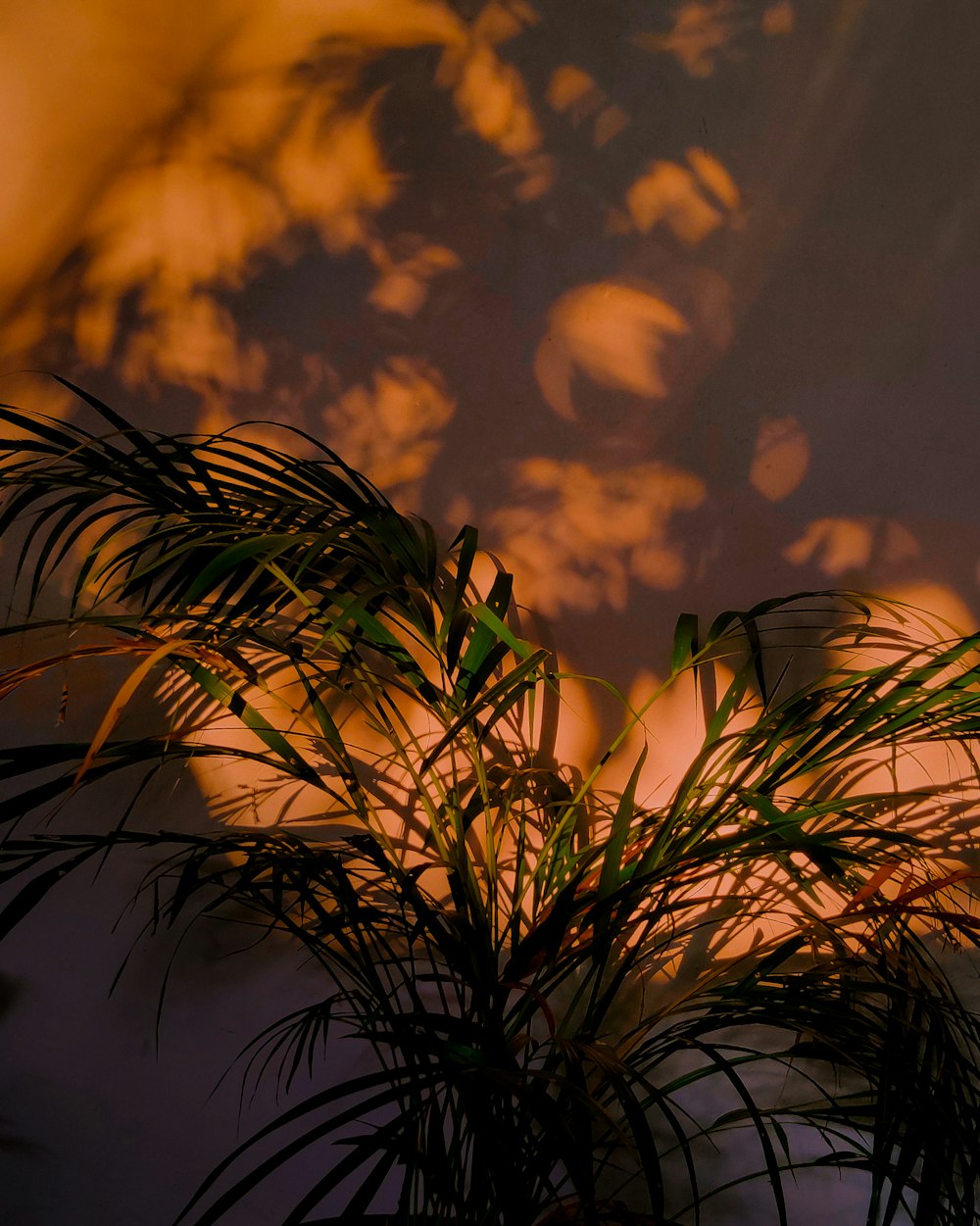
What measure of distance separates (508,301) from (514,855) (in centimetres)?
89

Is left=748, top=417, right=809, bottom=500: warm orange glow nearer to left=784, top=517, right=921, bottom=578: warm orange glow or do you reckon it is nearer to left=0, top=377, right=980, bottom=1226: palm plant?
left=784, top=517, right=921, bottom=578: warm orange glow

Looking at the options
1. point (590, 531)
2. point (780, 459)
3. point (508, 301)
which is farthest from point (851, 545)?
point (508, 301)

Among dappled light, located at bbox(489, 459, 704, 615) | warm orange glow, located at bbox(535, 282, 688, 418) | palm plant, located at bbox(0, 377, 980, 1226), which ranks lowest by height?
palm plant, located at bbox(0, 377, 980, 1226)

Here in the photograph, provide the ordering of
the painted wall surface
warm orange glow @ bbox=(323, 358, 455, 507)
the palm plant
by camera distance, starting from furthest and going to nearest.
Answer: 1. warm orange glow @ bbox=(323, 358, 455, 507)
2. the painted wall surface
3. the palm plant

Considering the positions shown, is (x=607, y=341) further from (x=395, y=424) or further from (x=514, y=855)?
(x=514, y=855)

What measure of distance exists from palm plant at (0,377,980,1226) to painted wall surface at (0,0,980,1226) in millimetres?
115

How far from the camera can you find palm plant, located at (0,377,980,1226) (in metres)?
0.80

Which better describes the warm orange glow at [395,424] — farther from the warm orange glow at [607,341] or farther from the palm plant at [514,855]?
the warm orange glow at [607,341]

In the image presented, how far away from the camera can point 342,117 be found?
1582mm

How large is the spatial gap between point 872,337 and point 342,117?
92cm

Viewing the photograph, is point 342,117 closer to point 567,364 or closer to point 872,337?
point 567,364

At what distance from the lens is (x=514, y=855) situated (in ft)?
4.95

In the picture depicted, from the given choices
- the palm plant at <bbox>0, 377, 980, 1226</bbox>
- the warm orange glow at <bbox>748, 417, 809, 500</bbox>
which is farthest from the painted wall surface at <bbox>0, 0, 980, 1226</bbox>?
the palm plant at <bbox>0, 377, 980, 1226</bbox>

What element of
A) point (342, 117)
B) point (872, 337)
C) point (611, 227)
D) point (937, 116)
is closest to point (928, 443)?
point (872, 337)
